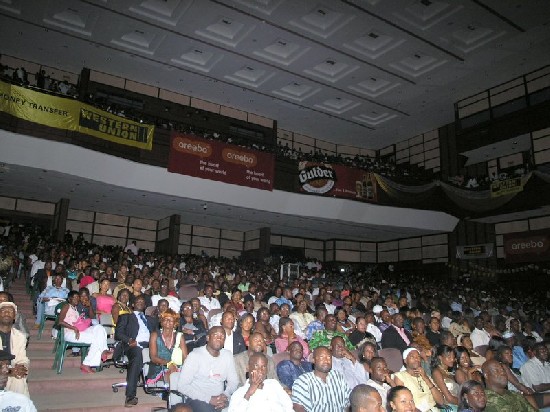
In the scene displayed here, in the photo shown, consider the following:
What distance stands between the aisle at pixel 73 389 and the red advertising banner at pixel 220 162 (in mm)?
7951

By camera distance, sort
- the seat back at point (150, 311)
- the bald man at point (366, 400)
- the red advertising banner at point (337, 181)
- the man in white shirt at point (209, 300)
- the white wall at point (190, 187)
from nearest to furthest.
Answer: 1. the bald man at point (366, 400)
2. the seat back at point (150, 311)
3. the man in white shirt at point (209, 300)
4. the white wall at point (190, 187)
5. the red advertising banner at point (337, 181)

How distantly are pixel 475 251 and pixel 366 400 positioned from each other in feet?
50.6

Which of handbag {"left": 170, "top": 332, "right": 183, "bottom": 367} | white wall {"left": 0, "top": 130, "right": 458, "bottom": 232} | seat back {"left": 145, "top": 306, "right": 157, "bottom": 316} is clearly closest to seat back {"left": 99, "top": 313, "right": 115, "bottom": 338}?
seat back {"left": 145, "top": 306, "right": 157, "bottom": 316}

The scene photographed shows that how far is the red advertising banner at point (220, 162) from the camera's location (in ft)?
42.0

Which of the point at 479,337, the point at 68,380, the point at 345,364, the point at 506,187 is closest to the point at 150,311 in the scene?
the point at 68,380

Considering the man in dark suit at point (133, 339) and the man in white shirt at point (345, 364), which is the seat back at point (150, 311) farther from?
the man in white shirt at point (345, 364)

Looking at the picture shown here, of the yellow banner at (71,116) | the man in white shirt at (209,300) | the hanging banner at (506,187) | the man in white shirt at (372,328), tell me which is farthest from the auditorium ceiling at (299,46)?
the man in white shirt at (372,328)

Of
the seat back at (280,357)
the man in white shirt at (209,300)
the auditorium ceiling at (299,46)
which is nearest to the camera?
the seat back at (280,357)

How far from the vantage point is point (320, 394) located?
141 inches

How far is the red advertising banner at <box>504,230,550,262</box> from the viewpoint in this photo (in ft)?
48.0

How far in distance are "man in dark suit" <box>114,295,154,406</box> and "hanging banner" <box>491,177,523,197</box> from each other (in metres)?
13.0

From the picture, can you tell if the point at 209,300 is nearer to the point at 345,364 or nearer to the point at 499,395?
the point at 345,364

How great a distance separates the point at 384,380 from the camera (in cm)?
403

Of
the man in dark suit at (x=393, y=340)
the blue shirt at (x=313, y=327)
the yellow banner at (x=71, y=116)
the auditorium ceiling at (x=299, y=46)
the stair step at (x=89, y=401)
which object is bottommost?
the stair step at (x=89, y=401)
